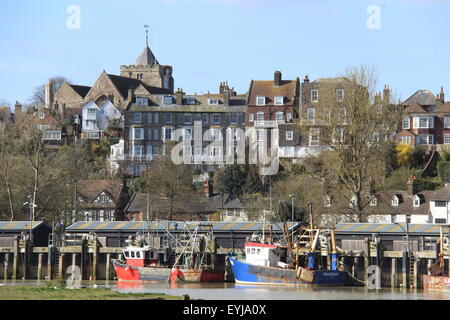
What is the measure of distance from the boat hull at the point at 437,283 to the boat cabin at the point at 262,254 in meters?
11.1

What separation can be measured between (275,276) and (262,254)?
6.83ft

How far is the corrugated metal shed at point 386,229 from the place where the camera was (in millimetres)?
88806

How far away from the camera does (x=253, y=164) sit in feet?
440

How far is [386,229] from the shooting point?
90.2m

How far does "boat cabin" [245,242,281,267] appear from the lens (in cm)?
8456

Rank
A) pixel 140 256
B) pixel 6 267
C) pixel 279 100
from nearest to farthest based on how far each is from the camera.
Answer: pixel 140 256 < pixel 6 267 < pixel 279 100

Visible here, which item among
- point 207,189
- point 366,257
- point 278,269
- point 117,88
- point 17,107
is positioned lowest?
point 278,269

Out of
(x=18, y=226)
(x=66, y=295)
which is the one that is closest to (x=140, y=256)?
(x=18, y=226)

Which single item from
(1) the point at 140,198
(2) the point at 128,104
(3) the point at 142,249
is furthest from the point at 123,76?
(3) the point at 142,249

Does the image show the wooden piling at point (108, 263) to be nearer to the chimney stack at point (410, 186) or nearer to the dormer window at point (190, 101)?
the chimney stack at point (410, 186)

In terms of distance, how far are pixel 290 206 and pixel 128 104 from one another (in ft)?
142

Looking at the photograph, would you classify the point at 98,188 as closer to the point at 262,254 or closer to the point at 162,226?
the point at 162,226

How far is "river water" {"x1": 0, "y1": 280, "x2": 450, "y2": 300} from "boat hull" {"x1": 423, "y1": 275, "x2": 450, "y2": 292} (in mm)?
749
